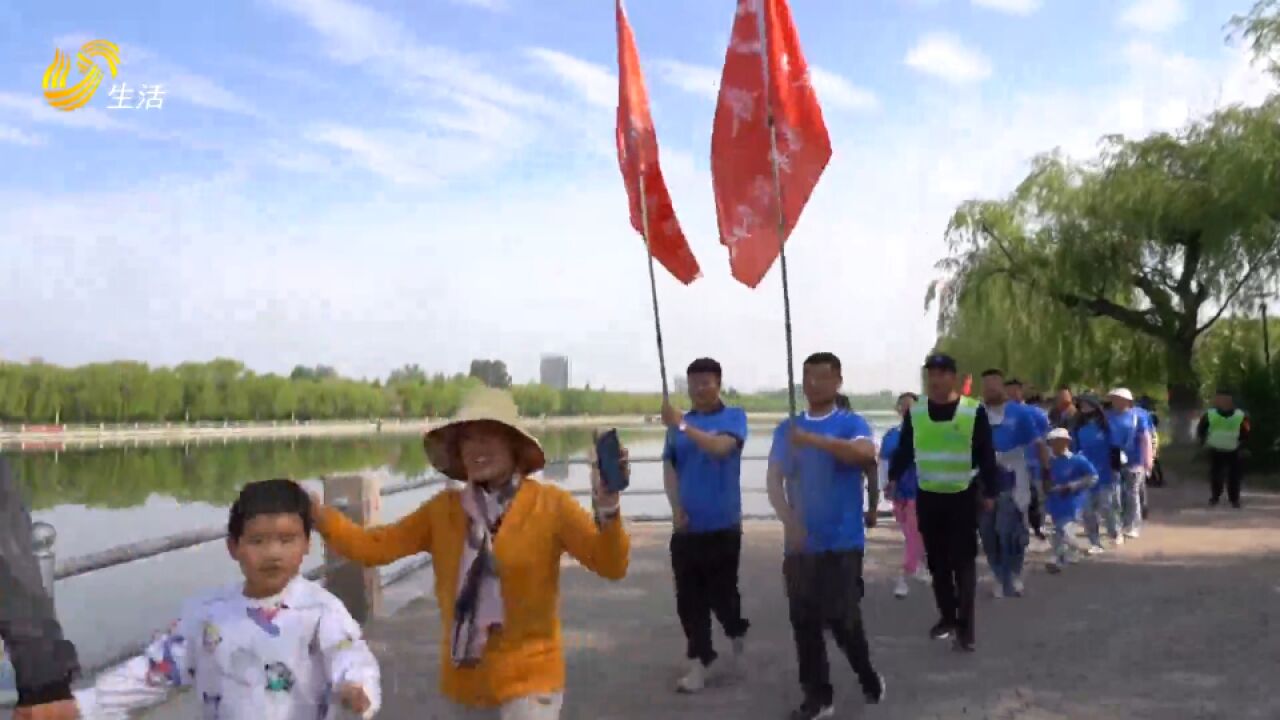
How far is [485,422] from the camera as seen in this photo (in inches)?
125

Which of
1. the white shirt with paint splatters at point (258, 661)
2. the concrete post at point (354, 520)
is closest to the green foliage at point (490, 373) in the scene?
the white shirt with paint splatters at point (258, 661)

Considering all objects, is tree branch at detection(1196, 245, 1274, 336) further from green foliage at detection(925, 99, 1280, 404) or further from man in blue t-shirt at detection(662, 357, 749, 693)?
man in blue t-shirt at detection(662, 357, 749, 693)

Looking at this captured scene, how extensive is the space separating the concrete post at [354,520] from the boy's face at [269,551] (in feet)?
13.8

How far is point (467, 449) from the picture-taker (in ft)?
10.5

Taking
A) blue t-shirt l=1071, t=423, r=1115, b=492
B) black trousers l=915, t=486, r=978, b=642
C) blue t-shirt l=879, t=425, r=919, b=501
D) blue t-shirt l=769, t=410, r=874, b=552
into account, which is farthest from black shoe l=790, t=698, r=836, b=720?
blue t-shirt l=1071, t=423, r=1115, b=492

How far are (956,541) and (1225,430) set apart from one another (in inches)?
459

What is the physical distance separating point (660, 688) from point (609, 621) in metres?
2.04

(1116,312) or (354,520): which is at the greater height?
(1116,312)

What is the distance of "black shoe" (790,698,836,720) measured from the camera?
503cm

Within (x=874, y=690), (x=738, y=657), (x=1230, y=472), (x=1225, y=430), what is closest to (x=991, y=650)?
(x=874, y=690)

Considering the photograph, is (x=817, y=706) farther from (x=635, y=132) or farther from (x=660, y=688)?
(x=635, y=132)

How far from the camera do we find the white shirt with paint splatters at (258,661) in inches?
103

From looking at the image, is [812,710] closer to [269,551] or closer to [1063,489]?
[269,551]

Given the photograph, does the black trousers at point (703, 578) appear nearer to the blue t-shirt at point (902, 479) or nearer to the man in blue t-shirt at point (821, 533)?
the man in blue t-shirt at point (821, 533)
